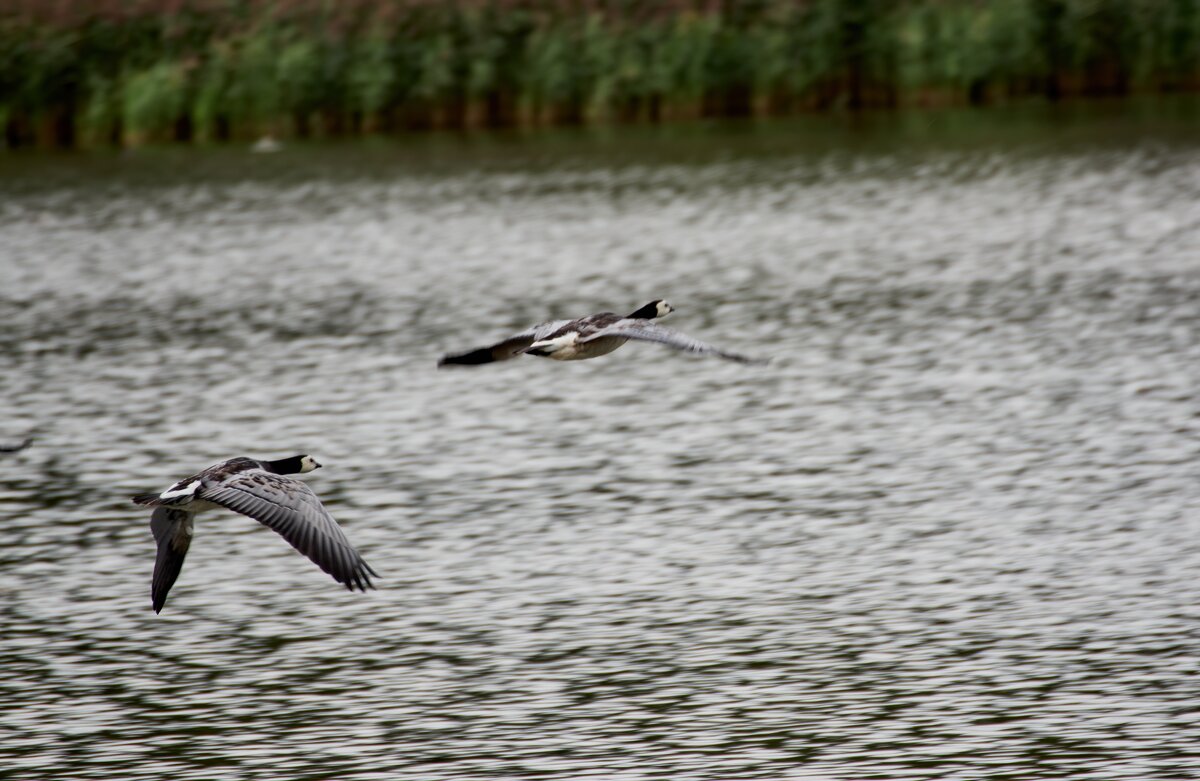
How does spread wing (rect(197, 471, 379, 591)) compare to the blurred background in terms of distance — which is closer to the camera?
spread wing (rect(197, 471, 379, 591))

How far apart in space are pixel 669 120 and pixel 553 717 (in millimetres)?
27533

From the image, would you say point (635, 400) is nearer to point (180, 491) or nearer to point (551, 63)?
point (180, 491)

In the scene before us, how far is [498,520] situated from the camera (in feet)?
41.4

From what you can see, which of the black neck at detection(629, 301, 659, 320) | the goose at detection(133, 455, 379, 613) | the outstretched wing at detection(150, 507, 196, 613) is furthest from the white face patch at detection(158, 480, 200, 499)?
the black neck at detection(629, 301, 659, 320)

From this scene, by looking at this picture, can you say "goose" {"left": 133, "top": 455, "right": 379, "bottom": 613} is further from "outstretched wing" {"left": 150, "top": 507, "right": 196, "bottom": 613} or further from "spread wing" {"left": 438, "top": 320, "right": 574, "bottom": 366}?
"spread wing" {"left": 438, "top": 320, "right": 574, "bottom": 366}

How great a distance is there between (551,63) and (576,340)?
26.7m

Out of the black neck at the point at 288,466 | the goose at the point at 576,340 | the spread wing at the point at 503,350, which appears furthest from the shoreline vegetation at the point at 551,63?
the black neck at the point at 288,466

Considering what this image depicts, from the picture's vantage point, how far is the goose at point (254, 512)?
7516 mm

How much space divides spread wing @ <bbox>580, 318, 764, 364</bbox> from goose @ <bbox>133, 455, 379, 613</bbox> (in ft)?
5.02

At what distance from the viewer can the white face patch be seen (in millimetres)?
7934

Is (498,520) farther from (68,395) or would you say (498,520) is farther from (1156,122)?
(1156,122)

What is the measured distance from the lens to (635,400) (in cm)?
1638

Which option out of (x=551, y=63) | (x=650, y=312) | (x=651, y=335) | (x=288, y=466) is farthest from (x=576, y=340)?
(x=551, y=63)

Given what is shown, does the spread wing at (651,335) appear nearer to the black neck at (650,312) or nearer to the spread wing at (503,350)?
the spread wing at (503,350)
